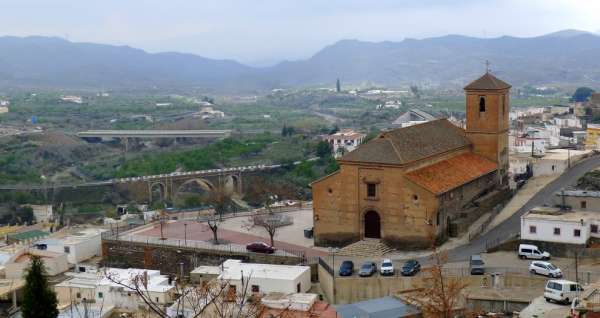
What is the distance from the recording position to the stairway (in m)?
35.4

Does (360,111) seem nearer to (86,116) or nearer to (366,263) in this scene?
(86,116)

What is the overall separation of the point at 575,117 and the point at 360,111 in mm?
86786

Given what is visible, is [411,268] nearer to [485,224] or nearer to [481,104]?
[485,224]

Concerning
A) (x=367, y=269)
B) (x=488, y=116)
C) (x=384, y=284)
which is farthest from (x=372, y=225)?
(x=488, y=116)

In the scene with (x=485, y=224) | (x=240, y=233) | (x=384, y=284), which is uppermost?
(x=485, y=224)

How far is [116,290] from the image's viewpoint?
32500 mm

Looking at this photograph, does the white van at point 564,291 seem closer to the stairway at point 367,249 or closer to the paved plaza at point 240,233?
the stairway at point 367,249

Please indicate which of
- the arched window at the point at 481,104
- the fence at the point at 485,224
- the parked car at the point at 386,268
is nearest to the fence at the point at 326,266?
the parked car at the point at 386,268

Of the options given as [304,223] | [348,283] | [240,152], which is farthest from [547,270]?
[240,152]

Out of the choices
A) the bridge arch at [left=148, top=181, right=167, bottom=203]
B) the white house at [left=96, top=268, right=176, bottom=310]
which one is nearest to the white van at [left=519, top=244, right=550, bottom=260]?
the white house at [left=96, top=268, right=176, bottom=310]

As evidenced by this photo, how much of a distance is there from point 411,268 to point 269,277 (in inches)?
224

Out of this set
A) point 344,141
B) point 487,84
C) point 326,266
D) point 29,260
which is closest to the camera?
point 326,266

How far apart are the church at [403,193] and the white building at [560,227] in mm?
4006

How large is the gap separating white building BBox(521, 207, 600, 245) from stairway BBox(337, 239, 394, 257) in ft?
20.0
